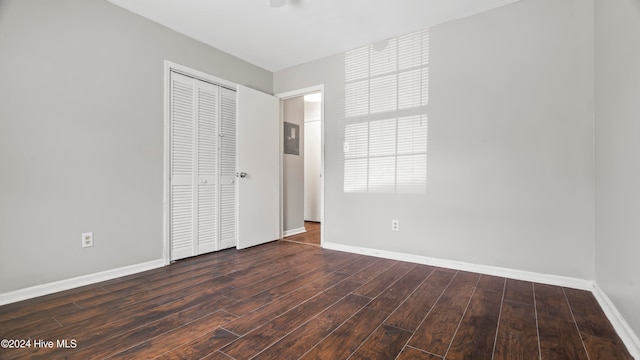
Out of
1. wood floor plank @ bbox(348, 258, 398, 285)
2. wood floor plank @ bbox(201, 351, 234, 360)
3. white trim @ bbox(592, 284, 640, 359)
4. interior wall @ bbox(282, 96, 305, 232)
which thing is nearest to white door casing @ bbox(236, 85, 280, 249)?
interior wall @ bbox(282, 96, 305, 232)

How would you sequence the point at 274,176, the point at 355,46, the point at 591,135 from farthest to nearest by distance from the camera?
the point at 274,176, the point at 355,46, the point at 591,135

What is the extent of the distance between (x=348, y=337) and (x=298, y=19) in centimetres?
277

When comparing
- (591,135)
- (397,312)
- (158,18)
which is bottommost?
(397,312)

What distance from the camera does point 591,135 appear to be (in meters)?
2.23

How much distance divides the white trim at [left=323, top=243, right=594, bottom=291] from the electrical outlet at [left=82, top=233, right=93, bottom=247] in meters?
2.52

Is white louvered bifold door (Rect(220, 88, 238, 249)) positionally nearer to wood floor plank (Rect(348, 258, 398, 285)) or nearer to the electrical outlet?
the electrical outlet

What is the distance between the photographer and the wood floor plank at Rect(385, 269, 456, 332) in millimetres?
1715

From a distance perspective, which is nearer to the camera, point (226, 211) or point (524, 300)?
point (524, 300)

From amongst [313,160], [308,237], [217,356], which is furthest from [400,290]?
[313,160]

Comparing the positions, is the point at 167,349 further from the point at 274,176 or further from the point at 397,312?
the point at 274,176

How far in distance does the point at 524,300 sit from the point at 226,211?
3093 millimetres

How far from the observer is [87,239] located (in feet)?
7.78

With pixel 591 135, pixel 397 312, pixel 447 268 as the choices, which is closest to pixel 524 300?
pixel 447 268

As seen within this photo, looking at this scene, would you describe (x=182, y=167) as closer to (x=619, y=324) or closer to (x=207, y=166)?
(x=207, y=166)
